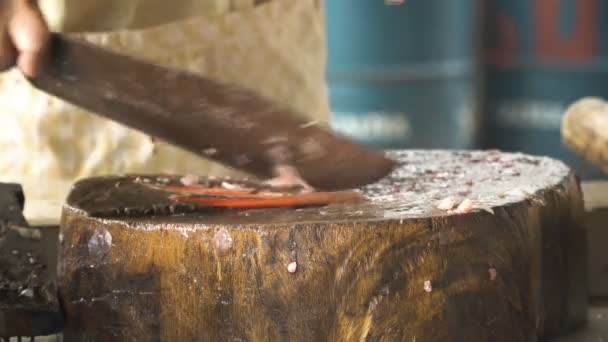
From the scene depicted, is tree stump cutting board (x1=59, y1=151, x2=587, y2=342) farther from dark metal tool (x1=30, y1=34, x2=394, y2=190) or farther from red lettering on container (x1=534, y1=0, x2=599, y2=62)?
red lettering on container (x1=534, y1=0, x2=599, y2=62)

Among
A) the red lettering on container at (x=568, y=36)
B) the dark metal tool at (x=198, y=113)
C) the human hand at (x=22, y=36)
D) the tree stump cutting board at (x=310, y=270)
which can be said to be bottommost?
the tree stump cutting board at (x=310, y=270)

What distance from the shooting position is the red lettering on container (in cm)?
660

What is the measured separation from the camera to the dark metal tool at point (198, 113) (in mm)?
2021

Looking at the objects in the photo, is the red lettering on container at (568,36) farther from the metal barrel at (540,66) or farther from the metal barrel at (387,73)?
the metal barrel at (387,73)

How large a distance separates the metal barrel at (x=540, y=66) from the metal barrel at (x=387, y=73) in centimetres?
62

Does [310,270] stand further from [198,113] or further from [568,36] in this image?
[568,36]

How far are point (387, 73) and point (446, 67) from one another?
0.38 m

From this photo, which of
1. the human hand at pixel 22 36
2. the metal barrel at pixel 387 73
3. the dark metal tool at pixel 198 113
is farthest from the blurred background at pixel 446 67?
the human hand at pixel 22 36

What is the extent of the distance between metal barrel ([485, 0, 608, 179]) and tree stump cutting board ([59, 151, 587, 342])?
4.64m

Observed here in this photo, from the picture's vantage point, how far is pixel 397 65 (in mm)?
6598

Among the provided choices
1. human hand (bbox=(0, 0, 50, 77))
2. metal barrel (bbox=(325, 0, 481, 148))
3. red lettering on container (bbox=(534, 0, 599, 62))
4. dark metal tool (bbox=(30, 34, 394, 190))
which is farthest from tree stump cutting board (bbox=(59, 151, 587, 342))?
red lettering on container (bbox=(534, 0, 599, 62))

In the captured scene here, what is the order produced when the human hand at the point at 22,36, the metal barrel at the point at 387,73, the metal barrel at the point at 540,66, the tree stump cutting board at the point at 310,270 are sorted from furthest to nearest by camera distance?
the metal barrel at the point at 540,66
the metal barrel at the point at 387,73
the human hand at the point at 22,36
the tree stump cutting board at the point at 310,270

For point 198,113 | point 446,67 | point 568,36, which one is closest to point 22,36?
point 198,113

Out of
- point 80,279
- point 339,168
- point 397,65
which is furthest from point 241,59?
point 397,65
